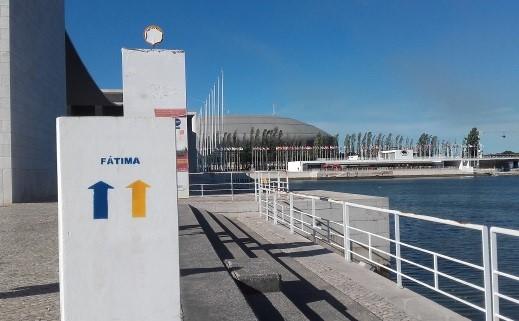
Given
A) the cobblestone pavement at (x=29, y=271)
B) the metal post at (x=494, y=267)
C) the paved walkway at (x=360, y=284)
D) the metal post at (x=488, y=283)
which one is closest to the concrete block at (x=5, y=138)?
the cobblestone pavement at (x=29, y=271)

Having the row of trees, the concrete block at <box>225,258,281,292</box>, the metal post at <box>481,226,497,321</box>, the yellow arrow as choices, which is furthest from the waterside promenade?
the row of trees

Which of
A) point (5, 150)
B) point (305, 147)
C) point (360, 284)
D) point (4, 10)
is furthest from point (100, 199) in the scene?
point (305, 147)

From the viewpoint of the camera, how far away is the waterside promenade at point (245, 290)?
652 centimetres

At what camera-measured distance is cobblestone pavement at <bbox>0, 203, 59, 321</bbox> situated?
22.3 ft

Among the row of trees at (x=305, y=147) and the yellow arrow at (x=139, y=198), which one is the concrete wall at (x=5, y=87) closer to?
the yellow arrow at (x=139, y=198)

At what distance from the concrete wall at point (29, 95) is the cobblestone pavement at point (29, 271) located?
36.5ft

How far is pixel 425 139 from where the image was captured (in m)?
183

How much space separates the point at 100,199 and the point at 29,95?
93.6 feet

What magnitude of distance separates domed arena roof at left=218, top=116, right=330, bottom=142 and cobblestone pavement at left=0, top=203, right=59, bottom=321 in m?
153

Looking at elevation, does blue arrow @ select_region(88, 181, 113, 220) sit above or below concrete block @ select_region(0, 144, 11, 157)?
below

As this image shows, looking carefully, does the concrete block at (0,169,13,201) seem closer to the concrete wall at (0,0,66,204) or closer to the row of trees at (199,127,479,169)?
the concrete wall at (0,0,66,204)

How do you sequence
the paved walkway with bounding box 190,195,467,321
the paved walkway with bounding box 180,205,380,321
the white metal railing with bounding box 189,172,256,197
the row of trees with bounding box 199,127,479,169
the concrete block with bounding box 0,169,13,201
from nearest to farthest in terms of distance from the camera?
the paved walkway with bounding box 180,205,380,321 < the paved walkway with bounding box 190,195,467,321 < the concrete block with bounding box 0,169,13,201 < the white metal railing with bounding box 189,172,256,197 < the row of trees with bounding box 199,127,479,169

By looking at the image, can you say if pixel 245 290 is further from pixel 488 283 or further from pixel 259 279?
pixel 488 283

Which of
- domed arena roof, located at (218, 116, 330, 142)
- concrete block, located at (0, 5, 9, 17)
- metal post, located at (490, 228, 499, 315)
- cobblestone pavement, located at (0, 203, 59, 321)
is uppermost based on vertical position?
domed arena roof, located at (218, 116, 330, 142)
